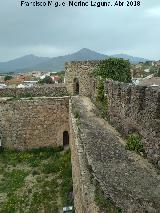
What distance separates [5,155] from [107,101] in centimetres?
789

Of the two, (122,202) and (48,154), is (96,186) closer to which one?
(122,202)

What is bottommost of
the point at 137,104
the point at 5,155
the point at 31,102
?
the point at 5,155

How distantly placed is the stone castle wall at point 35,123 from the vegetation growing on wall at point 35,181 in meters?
0.52

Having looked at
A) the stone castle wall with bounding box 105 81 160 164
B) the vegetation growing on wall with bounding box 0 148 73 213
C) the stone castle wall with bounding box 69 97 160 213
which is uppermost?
the stone castle wall with bounding box 105 81 160 164

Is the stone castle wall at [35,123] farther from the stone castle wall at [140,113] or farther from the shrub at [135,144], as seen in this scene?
the shrub at [135,144]

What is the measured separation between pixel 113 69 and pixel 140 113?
413 inches

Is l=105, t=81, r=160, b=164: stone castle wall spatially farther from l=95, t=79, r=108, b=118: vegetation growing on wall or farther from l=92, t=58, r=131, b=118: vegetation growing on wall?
l=92, t=58, r=131, b=118: vegetation growing on wall

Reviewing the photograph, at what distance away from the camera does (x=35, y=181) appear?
16.0m

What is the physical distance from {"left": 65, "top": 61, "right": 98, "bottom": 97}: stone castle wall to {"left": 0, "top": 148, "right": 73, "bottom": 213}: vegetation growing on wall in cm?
361

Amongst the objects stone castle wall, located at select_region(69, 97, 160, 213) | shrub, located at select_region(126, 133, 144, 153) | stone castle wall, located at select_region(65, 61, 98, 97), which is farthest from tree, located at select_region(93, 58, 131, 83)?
shrub, located at select_region(126, 133, 144, 153)

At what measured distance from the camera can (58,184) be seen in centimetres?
1525

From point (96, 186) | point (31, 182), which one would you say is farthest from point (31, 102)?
point (96, 186)

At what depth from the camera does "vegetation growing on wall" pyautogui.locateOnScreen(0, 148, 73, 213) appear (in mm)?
13493

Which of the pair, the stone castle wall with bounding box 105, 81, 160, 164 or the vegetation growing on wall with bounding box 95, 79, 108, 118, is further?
the vegetation growing on wall with bounding box 95, 79, 108, 118
